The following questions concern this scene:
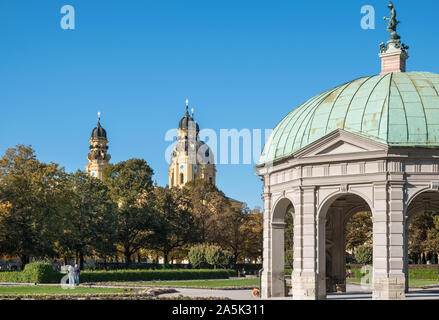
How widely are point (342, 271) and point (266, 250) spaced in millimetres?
6616

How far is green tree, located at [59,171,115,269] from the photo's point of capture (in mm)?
73750

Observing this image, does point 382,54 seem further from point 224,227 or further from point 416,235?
point 224,227

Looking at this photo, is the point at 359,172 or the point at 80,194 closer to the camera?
the point at 359,172

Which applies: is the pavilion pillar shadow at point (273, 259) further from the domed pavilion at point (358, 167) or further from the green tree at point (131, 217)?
the green tree at point (131, 217)

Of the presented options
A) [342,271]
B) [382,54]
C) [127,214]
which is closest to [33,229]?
[127,214]

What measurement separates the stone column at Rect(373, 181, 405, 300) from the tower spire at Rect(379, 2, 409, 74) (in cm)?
957

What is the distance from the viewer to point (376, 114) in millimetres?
36625

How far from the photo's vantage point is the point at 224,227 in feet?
331

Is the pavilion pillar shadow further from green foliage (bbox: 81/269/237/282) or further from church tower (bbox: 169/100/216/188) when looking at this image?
church tower (bbox: 169/100/216/188)

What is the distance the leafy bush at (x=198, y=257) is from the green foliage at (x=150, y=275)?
13.5 ft

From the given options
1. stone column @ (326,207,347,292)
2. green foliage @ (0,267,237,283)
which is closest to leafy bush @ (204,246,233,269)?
green foliage @ (0,267,237,283)

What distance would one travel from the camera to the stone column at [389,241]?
34.6 m

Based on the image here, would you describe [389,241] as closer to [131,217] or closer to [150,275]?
[150,275]

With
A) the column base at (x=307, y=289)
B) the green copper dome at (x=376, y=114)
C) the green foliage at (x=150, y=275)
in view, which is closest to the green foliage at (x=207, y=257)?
the green foliage at (x=150, y=275)
